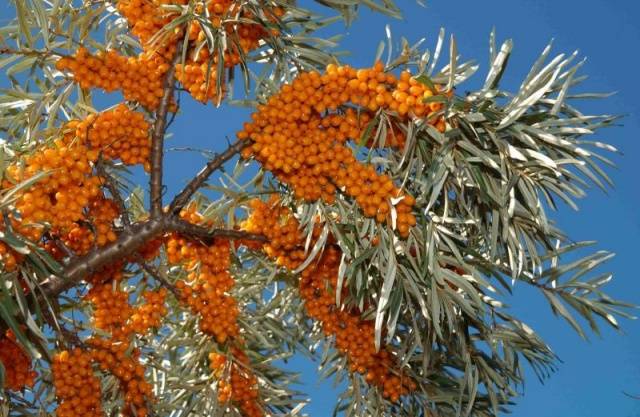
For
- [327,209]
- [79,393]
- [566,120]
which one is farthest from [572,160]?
[79,393]

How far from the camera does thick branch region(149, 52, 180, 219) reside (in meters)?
2.79

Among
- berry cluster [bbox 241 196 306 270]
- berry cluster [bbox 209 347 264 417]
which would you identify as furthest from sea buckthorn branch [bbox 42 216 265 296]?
berry cluster [bbox 209 347 264 417]

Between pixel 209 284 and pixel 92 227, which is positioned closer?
pixel 92 227

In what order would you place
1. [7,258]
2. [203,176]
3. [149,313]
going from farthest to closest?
1. [149,313]
2. [203,176]
3. [7,258]

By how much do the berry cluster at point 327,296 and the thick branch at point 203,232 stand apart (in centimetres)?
8

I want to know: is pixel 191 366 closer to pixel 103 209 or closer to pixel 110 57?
pixel 103 209

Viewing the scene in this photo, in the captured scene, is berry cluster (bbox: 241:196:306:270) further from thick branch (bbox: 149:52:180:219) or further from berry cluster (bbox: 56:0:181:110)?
berry cluster (bbox: 56:0:181:110)

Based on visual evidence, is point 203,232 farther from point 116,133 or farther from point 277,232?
point 116,133

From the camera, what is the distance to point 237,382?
3297mm

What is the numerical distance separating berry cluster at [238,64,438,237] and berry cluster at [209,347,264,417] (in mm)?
889

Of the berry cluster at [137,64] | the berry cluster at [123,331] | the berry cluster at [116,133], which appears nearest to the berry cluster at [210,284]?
the berry cluster at [123,331]

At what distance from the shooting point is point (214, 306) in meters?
3.01

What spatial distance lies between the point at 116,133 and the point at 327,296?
3.21 feet

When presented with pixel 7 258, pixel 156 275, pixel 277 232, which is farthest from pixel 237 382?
pixel 7 258
